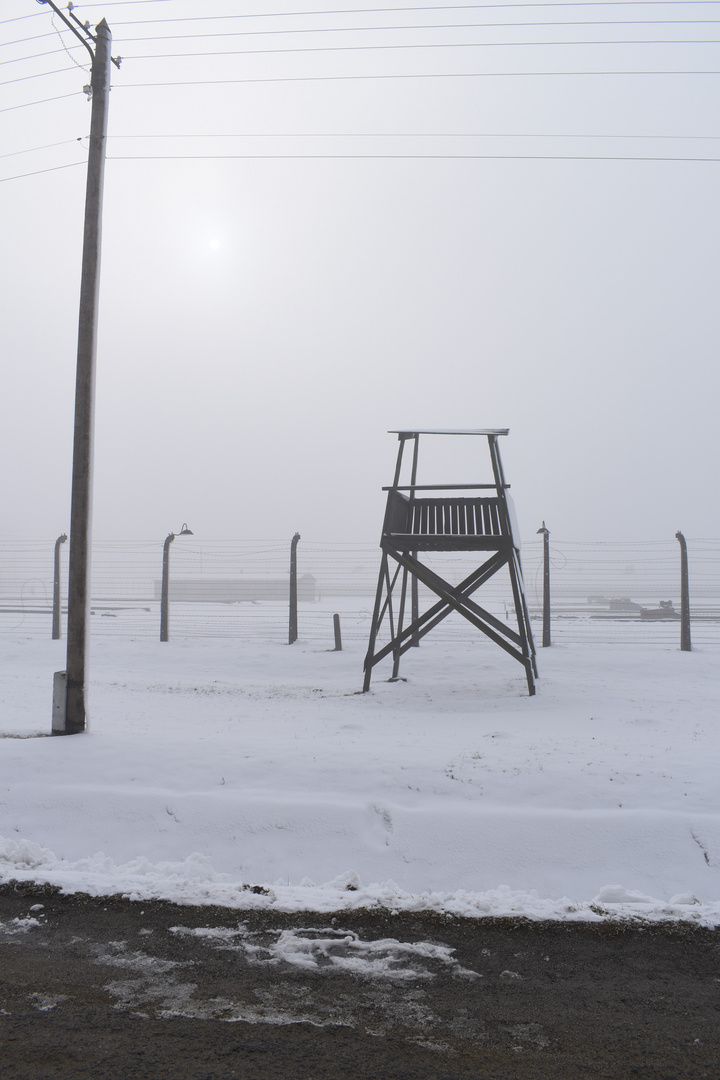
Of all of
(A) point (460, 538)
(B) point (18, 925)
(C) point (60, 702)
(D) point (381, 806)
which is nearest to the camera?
(B) point (18, 925)

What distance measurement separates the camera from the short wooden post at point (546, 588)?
12.7 metres

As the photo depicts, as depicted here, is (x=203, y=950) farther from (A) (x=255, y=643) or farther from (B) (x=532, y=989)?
(A) (x=255, y=643)

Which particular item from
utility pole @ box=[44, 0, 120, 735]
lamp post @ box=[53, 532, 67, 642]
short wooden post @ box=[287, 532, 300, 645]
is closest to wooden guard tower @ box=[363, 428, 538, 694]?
utility pole @ box=[44, 0, 120, 735]

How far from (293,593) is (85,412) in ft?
26.7

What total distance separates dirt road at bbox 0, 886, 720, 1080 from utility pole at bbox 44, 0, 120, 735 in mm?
2753

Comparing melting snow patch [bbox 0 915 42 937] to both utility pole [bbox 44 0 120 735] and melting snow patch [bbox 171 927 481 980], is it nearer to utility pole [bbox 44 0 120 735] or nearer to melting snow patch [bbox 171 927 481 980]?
melting snow patch [bbox 171 927 481 980]

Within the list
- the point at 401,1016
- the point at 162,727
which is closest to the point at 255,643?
the point at 162,727

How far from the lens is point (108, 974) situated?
274 cm

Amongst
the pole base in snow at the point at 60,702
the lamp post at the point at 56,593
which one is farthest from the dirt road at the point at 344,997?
the lamp post at the point at 56,593

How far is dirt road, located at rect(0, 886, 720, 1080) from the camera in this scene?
2.13m

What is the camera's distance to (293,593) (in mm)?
13938

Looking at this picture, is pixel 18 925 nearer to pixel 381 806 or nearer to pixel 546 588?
pixel 381 806

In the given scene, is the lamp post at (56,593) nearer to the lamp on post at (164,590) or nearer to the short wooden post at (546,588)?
the lamp on post at (164,590)

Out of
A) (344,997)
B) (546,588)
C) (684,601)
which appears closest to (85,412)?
(344,997)
